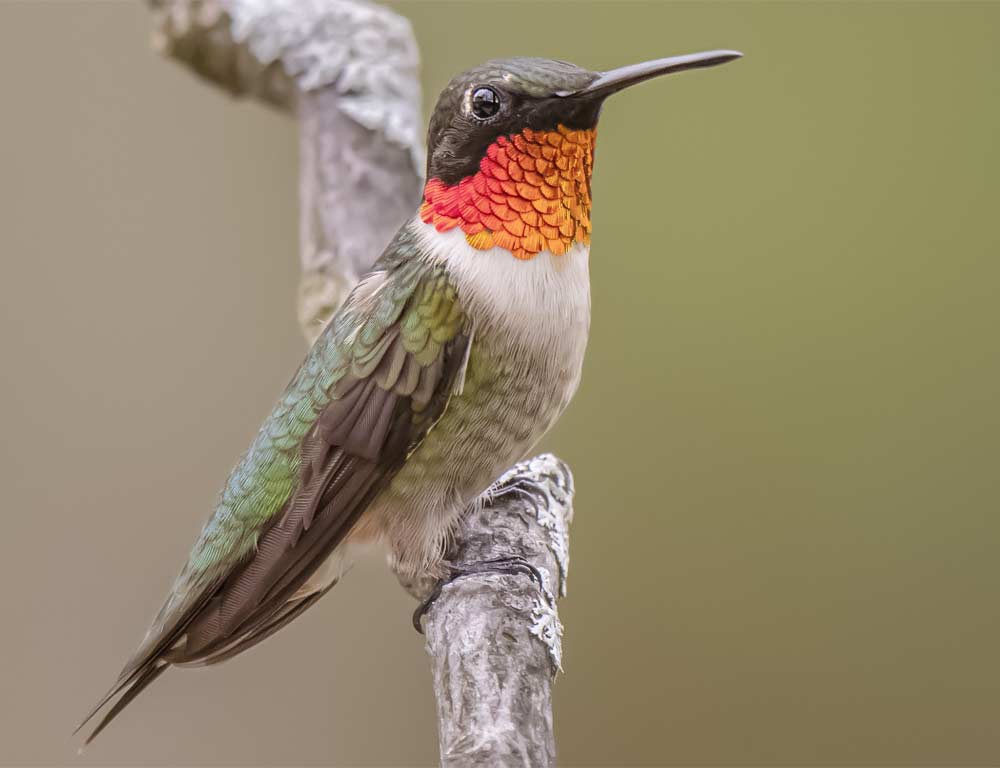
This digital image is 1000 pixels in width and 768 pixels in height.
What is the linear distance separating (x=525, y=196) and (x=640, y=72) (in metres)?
0.24

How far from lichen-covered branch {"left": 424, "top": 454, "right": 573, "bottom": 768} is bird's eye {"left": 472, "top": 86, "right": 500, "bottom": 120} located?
66cm

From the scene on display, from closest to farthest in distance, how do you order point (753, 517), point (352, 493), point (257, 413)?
point (352, 493)
point (753, 517)
point (257, 413)

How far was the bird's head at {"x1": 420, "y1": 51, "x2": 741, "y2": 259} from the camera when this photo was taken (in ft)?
5.42

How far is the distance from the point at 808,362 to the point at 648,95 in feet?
2.93

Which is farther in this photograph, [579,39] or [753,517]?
[579,39]

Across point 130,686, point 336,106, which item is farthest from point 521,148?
point 130,686

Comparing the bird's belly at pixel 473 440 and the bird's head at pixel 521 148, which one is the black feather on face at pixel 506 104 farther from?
the bird's belly at pixel 473 440

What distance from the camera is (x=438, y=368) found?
1.73 metres

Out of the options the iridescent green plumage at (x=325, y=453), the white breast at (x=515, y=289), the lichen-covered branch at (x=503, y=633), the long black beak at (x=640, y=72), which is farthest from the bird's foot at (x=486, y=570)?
the long black beak at (x=640, y=72)

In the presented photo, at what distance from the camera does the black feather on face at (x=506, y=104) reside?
5.41 ft

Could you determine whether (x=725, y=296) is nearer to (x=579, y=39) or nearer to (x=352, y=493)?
(x=579, y=39)

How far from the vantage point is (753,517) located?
3.21 m

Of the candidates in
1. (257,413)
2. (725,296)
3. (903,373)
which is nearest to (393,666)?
(257,413)

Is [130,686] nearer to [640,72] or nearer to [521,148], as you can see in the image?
[521,148]
